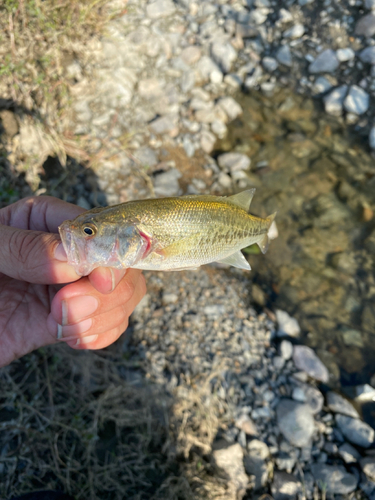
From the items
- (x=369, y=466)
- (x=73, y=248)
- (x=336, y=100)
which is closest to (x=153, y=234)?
(x=73, y=248)

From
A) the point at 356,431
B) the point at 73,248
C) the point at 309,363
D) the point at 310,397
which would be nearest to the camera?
the point at 73,248

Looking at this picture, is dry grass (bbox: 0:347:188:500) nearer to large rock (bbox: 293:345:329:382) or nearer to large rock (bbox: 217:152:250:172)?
large rock (bbox: 293:345:329:382)

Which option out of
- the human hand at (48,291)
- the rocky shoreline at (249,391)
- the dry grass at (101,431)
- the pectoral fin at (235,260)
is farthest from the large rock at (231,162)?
the dry grass at (101,431)

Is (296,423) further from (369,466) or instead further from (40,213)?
(40,213)

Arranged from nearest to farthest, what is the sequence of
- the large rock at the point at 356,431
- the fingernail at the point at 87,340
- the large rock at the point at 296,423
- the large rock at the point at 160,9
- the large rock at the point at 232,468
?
the fingernail at the point at 87,340 < the large rock at the point at 232,468 < the large rock at the point at 296,423 < the large rock at the point at 356,431 < the large rock at the point at 160,9

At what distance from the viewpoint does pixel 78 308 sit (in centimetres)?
259

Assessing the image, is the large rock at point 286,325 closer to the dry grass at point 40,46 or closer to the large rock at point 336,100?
the large rock at point 336,100

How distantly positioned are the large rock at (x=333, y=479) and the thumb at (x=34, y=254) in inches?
161

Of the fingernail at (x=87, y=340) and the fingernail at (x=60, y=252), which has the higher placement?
the fingernail at (x=60, y=252)

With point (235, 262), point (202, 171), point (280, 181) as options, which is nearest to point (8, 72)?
point (202, 171)

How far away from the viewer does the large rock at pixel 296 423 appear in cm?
429

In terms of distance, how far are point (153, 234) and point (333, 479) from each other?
400cm

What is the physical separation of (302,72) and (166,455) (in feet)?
23.6

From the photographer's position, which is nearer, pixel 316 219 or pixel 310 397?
pixel 310 397
